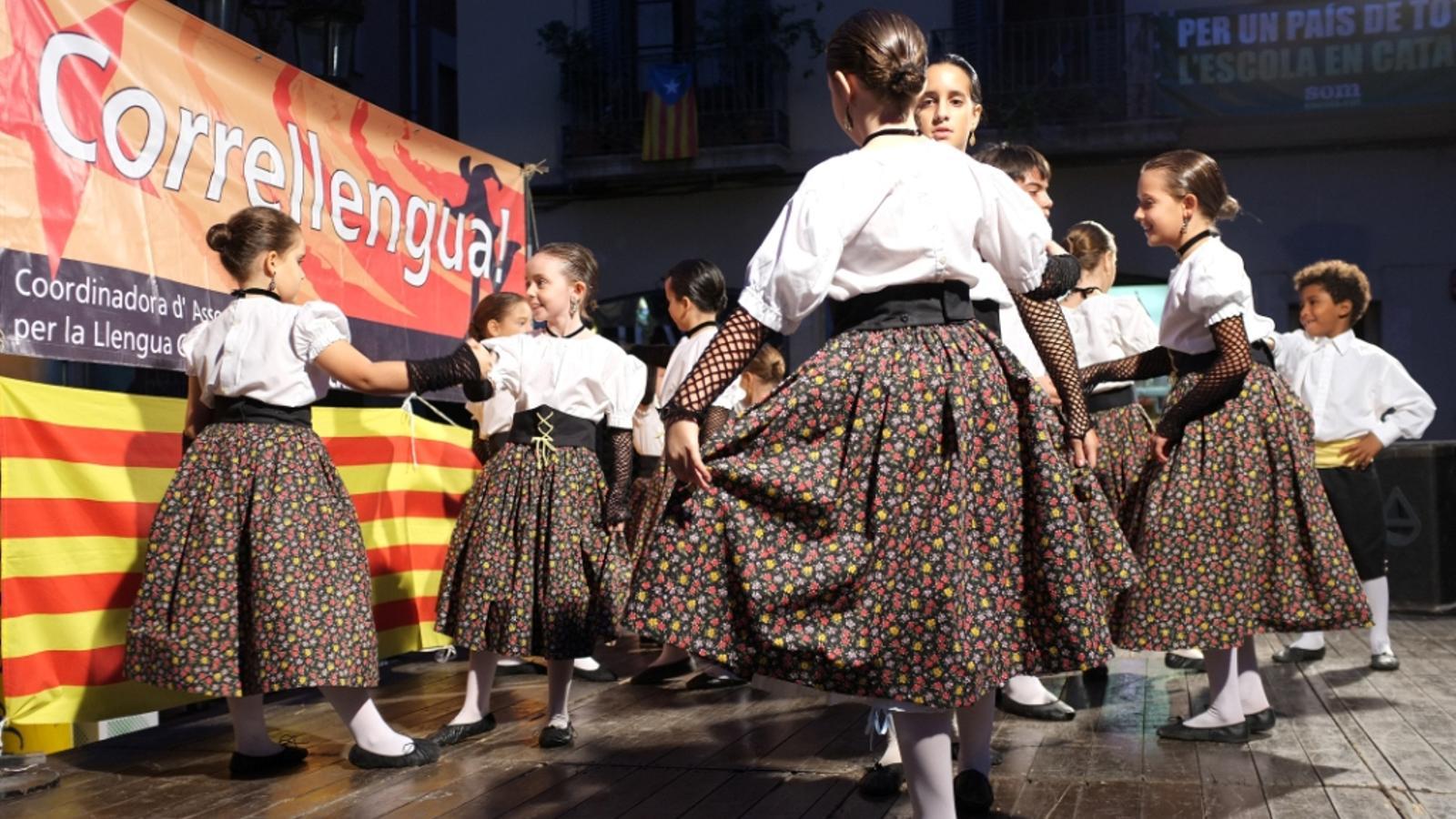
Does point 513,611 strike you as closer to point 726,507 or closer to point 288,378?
point 288,378

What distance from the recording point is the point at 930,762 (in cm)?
268

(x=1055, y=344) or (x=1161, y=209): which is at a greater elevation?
(x=1161, y=209)

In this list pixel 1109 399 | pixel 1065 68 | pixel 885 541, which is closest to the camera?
pixel 885 541

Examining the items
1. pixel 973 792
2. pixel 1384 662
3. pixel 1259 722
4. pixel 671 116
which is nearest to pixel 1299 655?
pixel 1384 662

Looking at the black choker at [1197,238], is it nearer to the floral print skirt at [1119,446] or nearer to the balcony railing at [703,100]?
the floral print skirt at [1119,446]

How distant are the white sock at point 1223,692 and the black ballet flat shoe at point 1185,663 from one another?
1.47 meters

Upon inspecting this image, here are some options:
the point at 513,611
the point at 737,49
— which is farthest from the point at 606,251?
the point at 513,611

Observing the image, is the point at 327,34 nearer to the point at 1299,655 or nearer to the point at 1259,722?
the point at 1299,655

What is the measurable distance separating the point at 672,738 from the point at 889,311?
193 centimetres

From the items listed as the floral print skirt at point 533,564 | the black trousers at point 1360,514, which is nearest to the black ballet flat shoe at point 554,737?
the floral print skirt at point 533,564

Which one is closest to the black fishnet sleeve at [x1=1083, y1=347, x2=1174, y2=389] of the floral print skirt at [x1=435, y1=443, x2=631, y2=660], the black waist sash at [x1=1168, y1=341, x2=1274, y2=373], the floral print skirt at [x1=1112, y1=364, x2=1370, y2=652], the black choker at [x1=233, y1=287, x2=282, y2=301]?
the black waist sash at [x1=1168, y1=341, x2=1274, y2=373]

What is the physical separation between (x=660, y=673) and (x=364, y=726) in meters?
1.74

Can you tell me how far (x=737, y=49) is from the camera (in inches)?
554

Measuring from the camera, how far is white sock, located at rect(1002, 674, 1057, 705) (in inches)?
174
